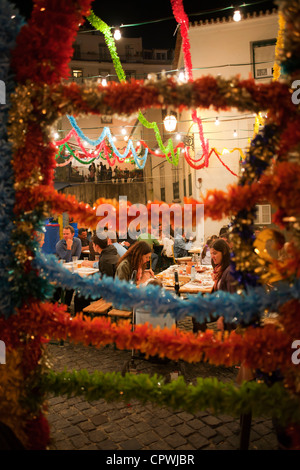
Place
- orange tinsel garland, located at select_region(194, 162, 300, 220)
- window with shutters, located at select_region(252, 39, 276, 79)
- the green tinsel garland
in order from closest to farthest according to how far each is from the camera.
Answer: orange tinsel garland, located at select_region(194, 162, 300, 220) → the green tinsel garland → window with shutters, located at select_region(252, 39, 276, 79)

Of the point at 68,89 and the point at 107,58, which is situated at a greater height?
the point at 107,58

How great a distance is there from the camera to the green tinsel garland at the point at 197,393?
2.00 meters

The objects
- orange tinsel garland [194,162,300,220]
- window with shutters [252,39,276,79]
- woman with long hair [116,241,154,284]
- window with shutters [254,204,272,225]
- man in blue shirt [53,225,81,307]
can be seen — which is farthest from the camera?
window with shutters [254,204,272,225]

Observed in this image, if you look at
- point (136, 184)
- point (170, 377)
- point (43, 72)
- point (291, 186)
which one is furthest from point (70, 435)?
point (136, 184)

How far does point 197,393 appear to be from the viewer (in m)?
2.07

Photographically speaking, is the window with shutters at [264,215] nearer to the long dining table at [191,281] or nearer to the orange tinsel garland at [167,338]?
the long dining table at [191,281]

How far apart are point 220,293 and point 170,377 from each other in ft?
7.85

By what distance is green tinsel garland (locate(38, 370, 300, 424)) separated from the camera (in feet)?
6.56

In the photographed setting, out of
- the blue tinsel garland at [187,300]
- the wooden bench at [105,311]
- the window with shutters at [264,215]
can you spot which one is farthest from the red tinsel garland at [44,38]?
the window with shutters at [264,215]

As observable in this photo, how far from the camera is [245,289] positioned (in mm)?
2271

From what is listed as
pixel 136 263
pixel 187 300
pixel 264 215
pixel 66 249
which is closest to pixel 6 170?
pixel 187 300

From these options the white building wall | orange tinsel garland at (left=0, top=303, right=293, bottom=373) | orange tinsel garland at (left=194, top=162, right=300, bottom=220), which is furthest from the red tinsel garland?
the white building wall

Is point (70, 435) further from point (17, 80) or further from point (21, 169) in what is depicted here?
point (17, 80)

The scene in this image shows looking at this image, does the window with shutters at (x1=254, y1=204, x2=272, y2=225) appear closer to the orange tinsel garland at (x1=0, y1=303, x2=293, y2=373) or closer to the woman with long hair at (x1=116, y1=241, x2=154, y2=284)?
the woman with long hair at (x1=116, y1=241, x2=154, y2=284)
